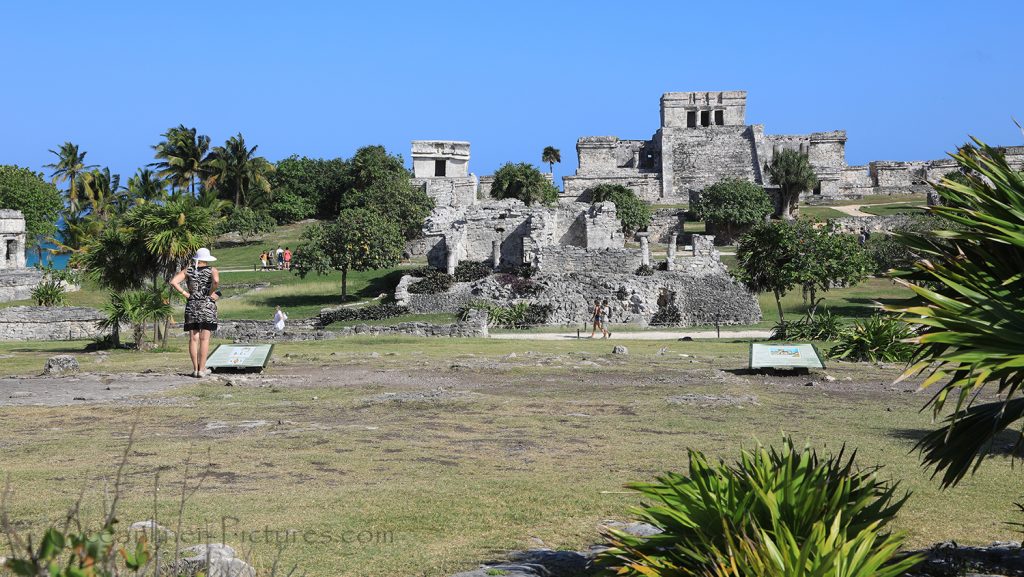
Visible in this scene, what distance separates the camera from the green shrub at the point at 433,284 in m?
35.8

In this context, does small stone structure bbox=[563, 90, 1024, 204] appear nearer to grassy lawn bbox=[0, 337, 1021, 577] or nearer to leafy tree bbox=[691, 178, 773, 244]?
leafy tree bbox=[691, 178, 773, 244]

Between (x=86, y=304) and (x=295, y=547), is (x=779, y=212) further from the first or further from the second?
(x=295, y=547)

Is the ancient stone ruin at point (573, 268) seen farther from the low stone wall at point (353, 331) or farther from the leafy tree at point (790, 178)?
the leafy tree at point (790, 178)

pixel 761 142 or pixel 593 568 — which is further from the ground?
pixel 761 142

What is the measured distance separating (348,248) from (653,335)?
1461 cm

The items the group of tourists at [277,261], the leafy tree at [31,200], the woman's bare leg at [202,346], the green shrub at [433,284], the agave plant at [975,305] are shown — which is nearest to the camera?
the agave plant at [975,305]

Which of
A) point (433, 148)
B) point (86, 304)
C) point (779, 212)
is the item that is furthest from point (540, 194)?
point (86, 304)

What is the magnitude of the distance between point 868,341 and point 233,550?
16.8 metres

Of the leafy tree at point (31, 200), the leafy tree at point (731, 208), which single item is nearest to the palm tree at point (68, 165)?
the leafy tree at point (31, 200)

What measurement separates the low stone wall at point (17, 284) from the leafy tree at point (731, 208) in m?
35.3

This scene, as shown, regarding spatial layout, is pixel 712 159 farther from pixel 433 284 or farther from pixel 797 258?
pixel 797 258

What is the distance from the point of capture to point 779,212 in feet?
226

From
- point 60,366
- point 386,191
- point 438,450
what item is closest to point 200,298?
point 60,366

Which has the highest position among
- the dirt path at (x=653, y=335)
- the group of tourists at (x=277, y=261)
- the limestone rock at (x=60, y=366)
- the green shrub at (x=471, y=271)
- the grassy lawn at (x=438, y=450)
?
the group of tourists at (x=277, y=261)
